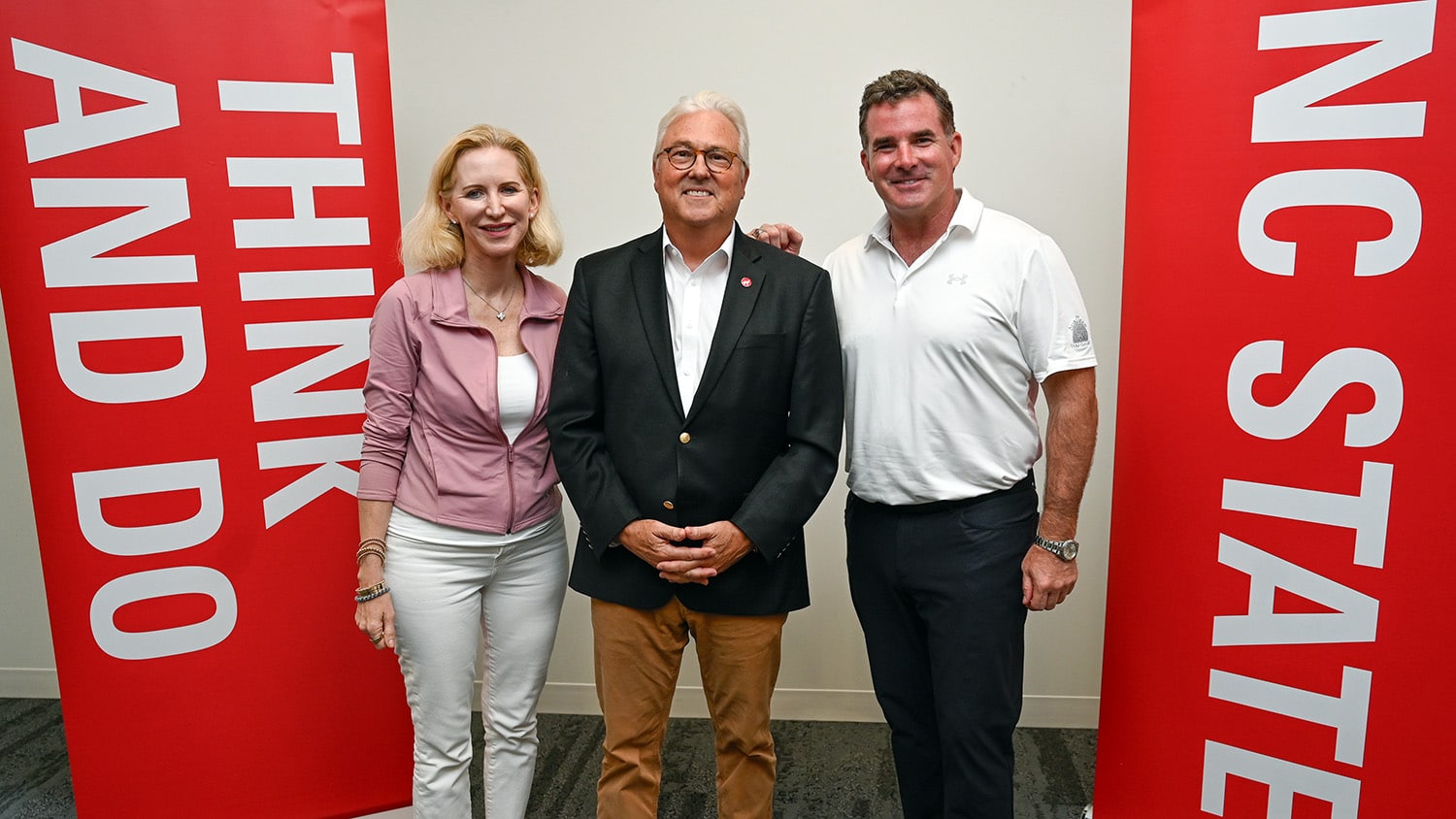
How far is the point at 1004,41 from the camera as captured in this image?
2.82 m

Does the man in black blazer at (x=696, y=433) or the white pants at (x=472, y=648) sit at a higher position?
the man in black blazer at (x=696, y=433)

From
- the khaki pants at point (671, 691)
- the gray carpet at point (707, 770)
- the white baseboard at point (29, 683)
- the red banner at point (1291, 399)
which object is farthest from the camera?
the white baseboard at point (29, 683)

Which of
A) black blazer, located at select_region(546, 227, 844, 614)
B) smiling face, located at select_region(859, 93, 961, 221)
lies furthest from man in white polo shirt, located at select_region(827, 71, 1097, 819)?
black blazer, located at select_region(546, 227, 844, 614)

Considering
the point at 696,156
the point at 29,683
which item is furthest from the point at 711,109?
the point at 29,683

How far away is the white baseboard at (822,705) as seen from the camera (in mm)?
3121

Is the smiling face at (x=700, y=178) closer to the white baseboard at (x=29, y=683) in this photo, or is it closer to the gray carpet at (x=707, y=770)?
the gray carpet at (x=707, y=770)

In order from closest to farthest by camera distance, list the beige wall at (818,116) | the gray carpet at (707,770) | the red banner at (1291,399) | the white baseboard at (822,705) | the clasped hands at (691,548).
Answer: the red banner at (1291,399) < the clasped hands at (691,548) < the gray carpet at (707,770) < the beige wall at (818,116) < the white baseboard at (822,705)

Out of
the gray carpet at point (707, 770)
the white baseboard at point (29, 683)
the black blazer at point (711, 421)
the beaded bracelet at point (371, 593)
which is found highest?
the black blazer at point (711, 421)

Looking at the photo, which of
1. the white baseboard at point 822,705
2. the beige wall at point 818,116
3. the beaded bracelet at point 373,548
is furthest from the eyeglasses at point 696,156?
the white baseboard at point 822,705

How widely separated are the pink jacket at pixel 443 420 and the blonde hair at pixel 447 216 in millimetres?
57

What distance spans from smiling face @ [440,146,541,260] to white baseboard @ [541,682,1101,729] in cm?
191

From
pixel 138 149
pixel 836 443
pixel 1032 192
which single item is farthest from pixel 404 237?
pixel 1032 192

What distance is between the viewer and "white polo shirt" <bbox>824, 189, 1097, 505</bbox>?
186 cm

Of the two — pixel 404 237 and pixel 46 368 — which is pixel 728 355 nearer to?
pixel 404 237
